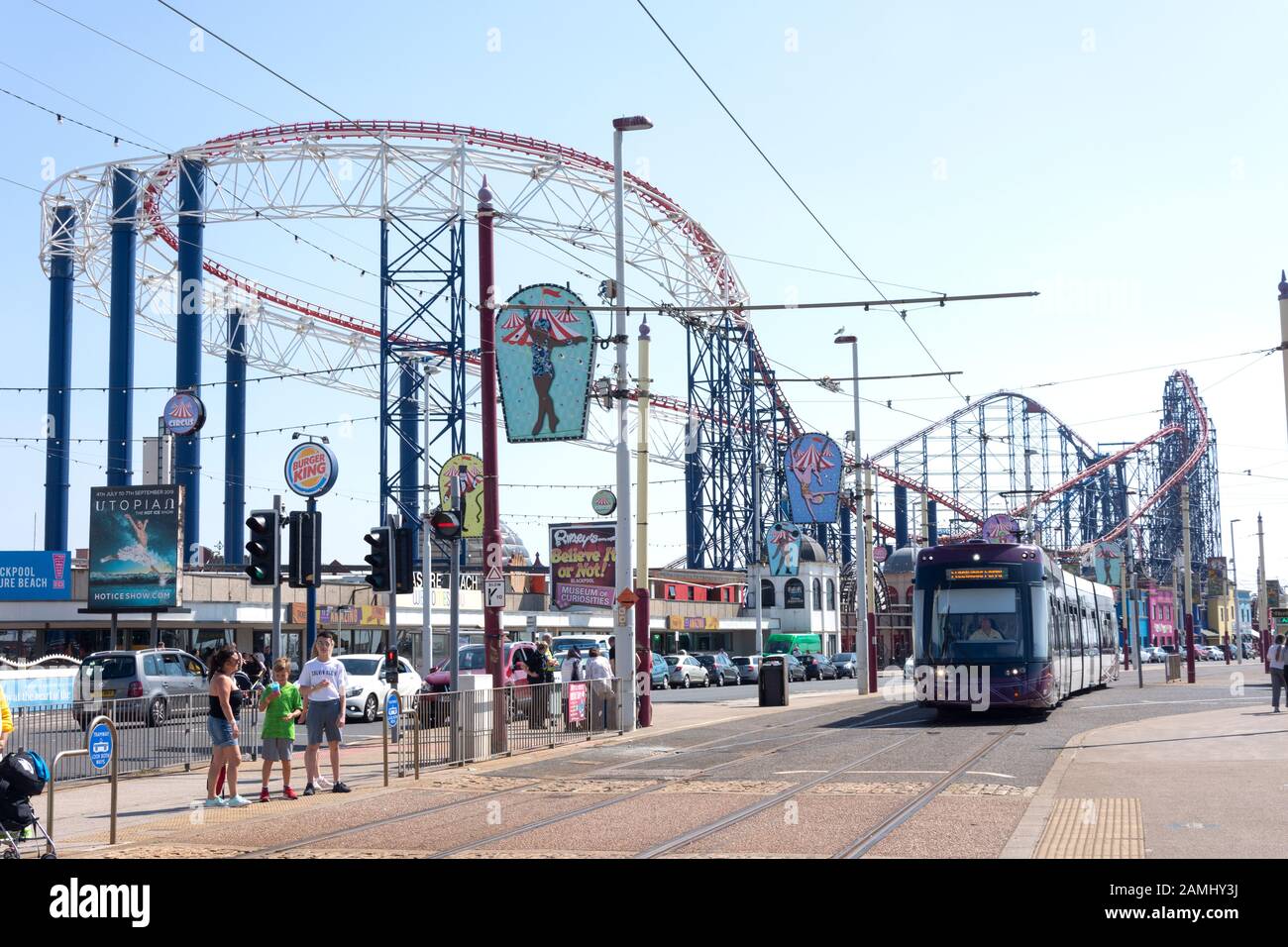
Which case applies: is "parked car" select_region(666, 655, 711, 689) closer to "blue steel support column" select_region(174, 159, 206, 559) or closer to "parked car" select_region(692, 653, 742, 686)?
"parked car" select_region(692, 653, 742, 686)

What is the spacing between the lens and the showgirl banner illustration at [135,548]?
1614 inches

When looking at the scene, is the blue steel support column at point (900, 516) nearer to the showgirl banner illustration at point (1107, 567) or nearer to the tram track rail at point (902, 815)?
the showgirl banner illustration at point (1107, 567)

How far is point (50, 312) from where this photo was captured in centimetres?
5788

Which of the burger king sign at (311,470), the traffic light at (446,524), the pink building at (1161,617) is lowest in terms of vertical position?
the pink building at (1161,617)

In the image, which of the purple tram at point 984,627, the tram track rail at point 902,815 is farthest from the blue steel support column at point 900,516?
the tram track rail at point 902,815

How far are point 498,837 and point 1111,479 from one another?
379ft

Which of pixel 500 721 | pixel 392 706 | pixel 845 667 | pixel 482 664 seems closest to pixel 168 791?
pixel 392 706

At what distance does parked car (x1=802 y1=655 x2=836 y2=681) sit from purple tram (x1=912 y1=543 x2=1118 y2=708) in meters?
38.5

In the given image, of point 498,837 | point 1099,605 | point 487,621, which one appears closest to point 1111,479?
point 1099,605

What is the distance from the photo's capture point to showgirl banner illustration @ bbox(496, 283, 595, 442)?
25.0 metres

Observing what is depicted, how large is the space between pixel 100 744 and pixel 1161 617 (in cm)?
13404

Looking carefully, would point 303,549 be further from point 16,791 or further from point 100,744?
point 16,791

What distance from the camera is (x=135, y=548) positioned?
41531 mm

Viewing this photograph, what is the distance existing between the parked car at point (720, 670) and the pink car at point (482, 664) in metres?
28.1
